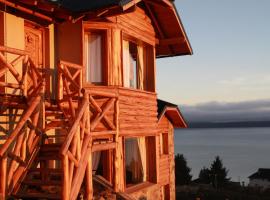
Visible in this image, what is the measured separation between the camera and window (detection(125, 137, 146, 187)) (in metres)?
14.4

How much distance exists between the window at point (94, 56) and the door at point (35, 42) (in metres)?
1.40

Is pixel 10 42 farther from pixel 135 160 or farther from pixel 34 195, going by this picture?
pixel 135 160

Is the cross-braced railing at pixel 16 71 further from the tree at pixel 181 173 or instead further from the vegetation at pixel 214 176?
the vegetation at pixel 214 176

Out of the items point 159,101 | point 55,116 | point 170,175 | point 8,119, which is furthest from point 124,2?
point 170,175


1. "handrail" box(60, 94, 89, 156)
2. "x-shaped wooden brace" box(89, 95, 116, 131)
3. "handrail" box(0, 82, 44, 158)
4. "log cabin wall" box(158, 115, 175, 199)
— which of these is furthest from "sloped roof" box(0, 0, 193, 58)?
"log cabin wall" box(158, 115, 175, 199)

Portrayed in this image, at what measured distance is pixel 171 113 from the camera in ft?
71.3

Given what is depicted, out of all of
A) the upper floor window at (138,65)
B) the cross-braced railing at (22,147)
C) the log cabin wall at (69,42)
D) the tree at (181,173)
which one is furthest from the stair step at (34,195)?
the tree at (181,173)

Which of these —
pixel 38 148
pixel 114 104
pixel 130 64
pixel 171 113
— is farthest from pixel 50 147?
pixel 171 113

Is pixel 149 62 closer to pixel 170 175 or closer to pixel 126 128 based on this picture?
pixel 126 128

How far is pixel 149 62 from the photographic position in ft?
49.4

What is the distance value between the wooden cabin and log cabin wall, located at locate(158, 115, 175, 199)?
5.41m

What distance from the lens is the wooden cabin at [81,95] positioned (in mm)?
8586

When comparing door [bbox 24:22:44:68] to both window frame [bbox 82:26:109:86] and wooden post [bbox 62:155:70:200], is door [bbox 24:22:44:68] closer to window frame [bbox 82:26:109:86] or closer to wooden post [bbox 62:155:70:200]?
window frame [bbox 82:26:109:86]

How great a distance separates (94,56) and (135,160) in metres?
4.47
